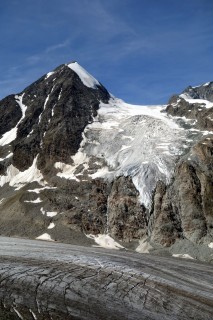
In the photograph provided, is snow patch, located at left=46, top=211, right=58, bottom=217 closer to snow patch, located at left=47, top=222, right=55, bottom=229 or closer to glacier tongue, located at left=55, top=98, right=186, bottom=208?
snow patch, located at left=47, top=222, right=55, bottom=229

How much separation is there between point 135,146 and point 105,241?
145 feet

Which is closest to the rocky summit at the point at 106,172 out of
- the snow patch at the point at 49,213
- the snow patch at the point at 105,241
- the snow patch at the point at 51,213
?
the snow patch at the point at 49,213

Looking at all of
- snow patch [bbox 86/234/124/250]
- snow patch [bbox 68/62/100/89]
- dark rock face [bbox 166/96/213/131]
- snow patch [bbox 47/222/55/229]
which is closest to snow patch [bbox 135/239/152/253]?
snow patch [bbox 86/234/124/250]

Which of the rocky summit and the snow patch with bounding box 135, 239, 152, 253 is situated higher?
the rocky summit

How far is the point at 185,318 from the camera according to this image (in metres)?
4.53

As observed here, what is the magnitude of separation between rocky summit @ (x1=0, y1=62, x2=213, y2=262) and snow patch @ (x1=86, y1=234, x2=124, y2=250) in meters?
0.24

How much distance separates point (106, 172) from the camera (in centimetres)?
12350

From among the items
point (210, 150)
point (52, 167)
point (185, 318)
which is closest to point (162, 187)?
point (210, 150)

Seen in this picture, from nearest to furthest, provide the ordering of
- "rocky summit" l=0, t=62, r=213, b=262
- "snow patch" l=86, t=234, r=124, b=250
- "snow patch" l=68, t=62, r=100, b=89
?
"snow patch" l=86, t=234, r=124, b=250 < "rocky summit" l=0, t=62, r=213, b=262 < "snow patch" l=68, t=62, r=100, b=89

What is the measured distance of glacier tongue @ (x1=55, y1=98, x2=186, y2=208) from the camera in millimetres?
112812

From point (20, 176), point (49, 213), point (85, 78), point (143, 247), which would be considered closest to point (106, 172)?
point (49, 213)

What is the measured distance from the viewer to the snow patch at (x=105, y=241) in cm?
9432

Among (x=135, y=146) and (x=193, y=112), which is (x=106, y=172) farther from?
(x=193, y=112)

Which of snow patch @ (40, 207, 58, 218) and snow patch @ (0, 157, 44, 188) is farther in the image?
snow patch @ (0, 157, 44, 188)
